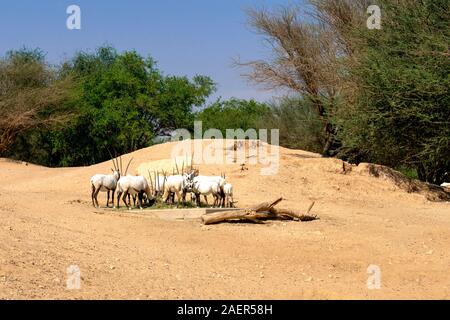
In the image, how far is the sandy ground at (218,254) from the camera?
9.41 metres

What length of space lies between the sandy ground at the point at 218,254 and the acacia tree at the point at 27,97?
1591cm

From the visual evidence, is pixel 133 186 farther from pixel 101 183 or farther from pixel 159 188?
pixel 159 188

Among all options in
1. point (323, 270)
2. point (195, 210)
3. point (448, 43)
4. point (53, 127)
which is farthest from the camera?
point (53, 127)

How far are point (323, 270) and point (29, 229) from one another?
481cm

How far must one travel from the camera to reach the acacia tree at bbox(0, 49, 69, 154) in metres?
35.1

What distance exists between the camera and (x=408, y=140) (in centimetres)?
2242

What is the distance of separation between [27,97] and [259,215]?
22.9 metres

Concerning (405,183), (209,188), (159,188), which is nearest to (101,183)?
(159,188)

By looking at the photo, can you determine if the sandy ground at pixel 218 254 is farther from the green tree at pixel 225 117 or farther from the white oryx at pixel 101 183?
the green tree at pixel 225 117

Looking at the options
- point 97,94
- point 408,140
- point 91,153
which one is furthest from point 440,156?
point 91,153

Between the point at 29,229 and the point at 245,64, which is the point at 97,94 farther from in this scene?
the point at 29,229

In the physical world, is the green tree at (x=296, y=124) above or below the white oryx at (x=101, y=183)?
above

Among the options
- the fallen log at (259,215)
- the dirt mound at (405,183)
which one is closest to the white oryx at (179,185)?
the fallen log at (259,215)

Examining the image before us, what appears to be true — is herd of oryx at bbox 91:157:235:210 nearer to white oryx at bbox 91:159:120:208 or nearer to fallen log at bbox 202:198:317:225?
white oryx at bbox 91:159:120:208
